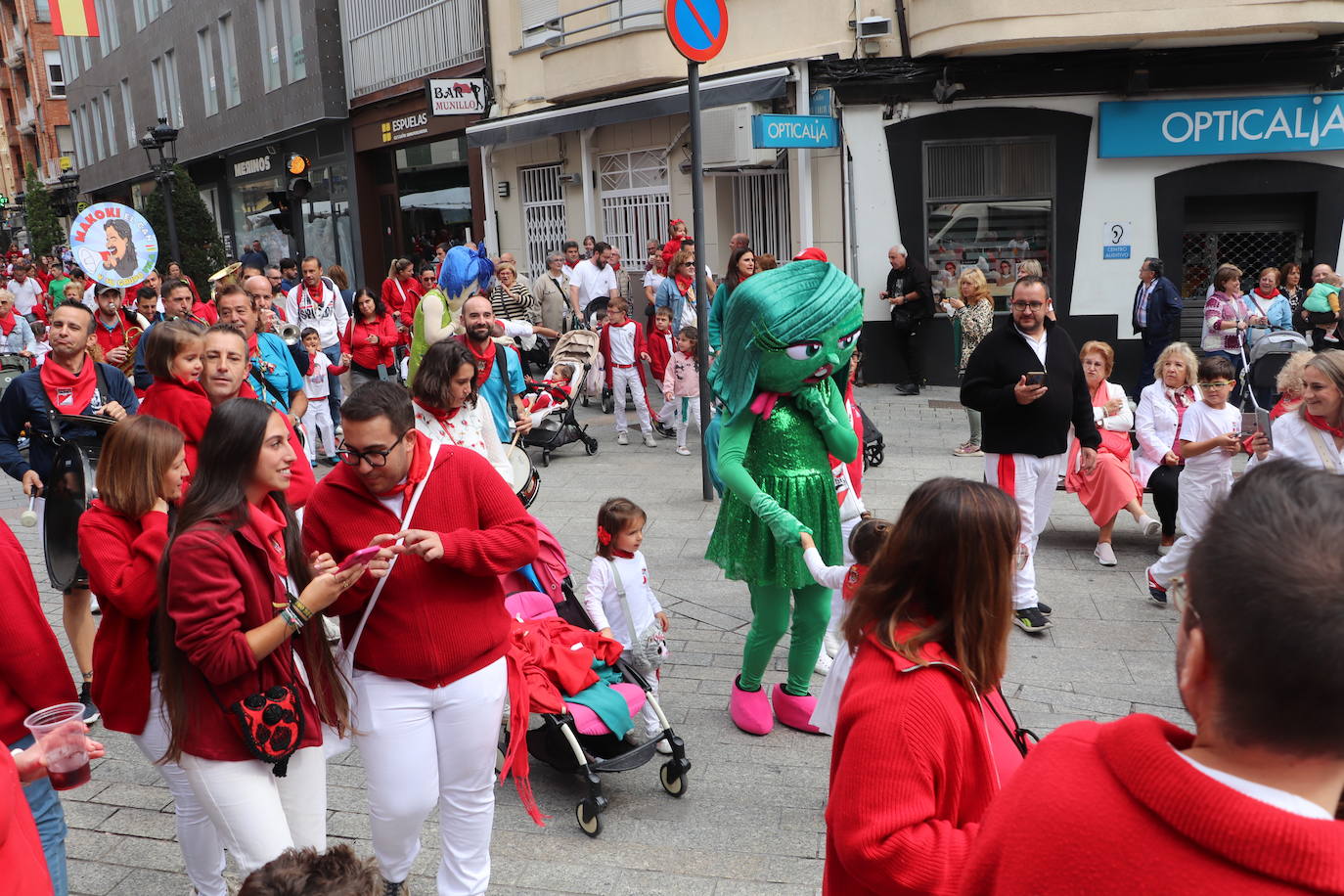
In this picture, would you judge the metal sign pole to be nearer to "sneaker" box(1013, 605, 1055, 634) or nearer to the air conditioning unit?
"sneaker" box(1013, 605, 1055, 634)

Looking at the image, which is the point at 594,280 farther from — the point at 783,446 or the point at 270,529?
the point at 270,529

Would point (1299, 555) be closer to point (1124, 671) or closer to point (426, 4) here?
point (1124, 671)

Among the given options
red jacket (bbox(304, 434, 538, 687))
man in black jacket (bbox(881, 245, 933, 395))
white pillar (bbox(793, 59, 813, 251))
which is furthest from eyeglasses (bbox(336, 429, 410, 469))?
white pillar (bbox(793, 59, 813, 251))

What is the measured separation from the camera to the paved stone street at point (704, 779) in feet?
12.5

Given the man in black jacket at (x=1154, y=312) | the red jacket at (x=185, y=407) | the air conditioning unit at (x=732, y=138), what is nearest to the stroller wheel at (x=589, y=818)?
the red jacket at (x=185, y=407)

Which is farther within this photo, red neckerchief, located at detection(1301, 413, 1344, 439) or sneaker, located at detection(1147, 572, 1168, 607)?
sneaker, located at detection(1147, 572, 1168, 607)

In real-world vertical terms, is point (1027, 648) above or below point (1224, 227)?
below

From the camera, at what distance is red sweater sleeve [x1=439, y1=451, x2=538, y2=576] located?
10.1 ft

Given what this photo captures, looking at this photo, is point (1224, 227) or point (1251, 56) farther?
point (1224, 227)

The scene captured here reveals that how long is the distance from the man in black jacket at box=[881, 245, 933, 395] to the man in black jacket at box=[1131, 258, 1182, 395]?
94.1 inches

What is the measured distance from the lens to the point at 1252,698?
1.11 metres

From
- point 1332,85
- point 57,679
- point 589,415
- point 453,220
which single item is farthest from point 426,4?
point 57,679

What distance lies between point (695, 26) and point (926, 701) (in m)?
6.62

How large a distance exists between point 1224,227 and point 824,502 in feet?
35.8
